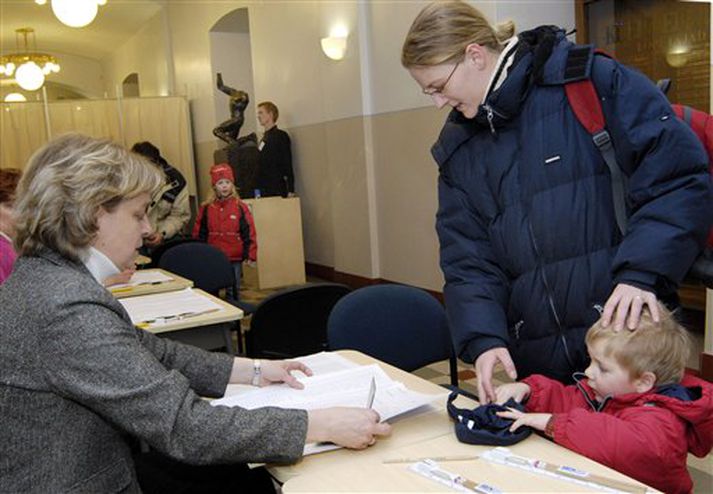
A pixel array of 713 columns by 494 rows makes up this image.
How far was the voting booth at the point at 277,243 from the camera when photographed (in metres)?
7.66

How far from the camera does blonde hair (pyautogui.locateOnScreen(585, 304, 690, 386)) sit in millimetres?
1503

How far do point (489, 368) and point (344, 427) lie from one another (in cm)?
43

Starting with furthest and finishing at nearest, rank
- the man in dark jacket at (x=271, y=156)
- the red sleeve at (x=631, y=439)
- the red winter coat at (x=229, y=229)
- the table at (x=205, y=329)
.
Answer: the man in dark jacket at (x=271, y=156), the red winter coat at (x=229, y=229), the table at (x=205, y=329), the red sleeve at (x=631, y=439)

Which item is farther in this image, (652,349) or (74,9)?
(74,9)

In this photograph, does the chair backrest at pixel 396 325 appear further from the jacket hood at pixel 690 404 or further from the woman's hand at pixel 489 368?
the jacket hood at pixel 690 404

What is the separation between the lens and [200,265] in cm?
472

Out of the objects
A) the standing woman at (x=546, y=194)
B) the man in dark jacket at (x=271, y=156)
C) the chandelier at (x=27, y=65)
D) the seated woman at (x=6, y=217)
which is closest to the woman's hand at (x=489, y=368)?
the standing woman at (x=546, y=194)

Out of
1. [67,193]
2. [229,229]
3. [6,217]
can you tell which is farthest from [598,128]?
[229,229]

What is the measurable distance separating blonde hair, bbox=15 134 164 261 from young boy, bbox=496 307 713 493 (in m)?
0.93

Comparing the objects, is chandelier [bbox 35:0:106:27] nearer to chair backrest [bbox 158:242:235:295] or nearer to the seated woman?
chair backrest [bbox 158:242:235:295]

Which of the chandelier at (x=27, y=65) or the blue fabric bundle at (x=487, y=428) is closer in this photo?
the blue fabric bundle at (x=487, y=428)

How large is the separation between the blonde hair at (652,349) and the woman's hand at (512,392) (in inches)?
8.2

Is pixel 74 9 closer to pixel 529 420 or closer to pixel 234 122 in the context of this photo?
pixel 234 122

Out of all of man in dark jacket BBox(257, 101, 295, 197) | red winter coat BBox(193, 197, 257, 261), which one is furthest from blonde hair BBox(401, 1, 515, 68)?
man in dark jacket BBox(257, 101, 295, 197)
